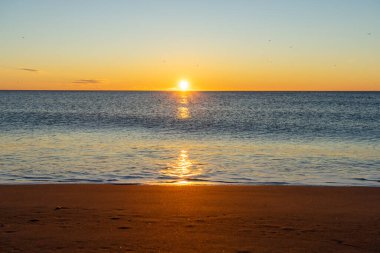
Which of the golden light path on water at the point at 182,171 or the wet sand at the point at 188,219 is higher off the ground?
the wet sand at the point at 188,219

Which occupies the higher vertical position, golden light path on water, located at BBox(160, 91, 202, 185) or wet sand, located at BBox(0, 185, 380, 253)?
wet sand, located at BBox(0, 185, 380, 253)

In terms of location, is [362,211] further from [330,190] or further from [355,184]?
[355,184]

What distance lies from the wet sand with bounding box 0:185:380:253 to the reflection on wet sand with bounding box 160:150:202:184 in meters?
2.67

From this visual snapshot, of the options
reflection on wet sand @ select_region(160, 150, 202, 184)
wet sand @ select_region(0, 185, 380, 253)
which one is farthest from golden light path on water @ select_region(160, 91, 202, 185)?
wet sand @ select_region(0, 185, 380, 253)

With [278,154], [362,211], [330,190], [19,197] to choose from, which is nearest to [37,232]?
[19,197]

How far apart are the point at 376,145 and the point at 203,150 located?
10303mm

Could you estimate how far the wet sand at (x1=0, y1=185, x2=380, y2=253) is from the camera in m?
7.88

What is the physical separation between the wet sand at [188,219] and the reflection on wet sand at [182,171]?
8.77ft

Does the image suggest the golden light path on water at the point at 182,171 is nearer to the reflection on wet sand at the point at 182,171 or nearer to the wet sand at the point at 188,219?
the reflection on wet sand at the point at 182,171

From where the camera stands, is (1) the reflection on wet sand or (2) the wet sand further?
(1) the reflection on wet sand

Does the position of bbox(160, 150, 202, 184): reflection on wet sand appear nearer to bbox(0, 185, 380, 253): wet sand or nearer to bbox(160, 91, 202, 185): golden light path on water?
bbox(160, 91, 202, 185): golden light path on water

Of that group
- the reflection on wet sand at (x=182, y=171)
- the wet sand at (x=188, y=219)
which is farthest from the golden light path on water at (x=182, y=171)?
the wet sand at (x=188, y=219)

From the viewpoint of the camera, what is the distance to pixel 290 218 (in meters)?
9.84

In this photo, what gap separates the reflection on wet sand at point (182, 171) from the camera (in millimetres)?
16812
